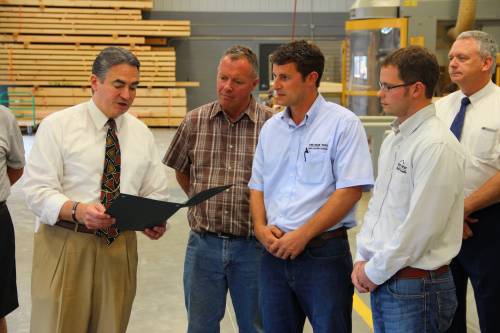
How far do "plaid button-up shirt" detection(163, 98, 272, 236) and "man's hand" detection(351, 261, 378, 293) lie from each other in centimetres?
68

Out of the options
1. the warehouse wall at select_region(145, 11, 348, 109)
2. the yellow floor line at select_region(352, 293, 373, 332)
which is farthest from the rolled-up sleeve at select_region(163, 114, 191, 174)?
the warehouse wall at select_region(145, 11, 348, 109)

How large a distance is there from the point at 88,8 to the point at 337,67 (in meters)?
7.32

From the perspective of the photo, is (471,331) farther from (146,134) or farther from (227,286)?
(146,134)

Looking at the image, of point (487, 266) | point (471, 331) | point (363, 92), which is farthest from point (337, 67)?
point (487, 266)

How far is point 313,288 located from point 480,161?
3.95 ft

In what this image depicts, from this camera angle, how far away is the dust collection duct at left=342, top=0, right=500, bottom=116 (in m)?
7.99

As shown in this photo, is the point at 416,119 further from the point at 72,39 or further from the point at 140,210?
the point at 72,39

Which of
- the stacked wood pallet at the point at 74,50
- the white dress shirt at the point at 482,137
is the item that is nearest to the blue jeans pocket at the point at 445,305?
the white dress shirt at the point at 482,137

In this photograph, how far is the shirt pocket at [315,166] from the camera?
2713mm

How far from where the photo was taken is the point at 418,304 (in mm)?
2406

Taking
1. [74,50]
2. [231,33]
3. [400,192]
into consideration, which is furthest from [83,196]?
[231,33]

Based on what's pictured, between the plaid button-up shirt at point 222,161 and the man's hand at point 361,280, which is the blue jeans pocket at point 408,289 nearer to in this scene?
the man's hand at point 361,280

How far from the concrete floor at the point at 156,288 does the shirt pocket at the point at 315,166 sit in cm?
212

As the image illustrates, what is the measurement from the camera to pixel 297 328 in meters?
2.87
